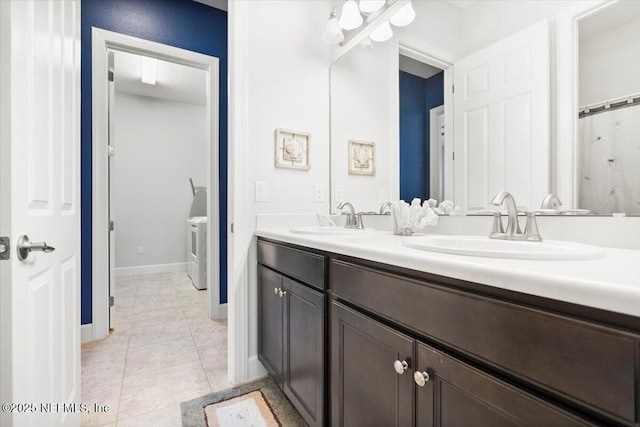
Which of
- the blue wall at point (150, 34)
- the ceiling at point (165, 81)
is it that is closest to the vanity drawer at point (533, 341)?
the blue wall at point (150, 34)

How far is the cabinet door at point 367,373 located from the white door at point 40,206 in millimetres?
878

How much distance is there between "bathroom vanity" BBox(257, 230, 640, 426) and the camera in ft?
1.42

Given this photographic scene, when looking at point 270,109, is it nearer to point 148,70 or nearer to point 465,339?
point 465,339

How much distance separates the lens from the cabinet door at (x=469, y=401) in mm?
503

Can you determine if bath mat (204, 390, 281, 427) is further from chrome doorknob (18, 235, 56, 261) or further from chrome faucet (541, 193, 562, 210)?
chrome faucet (541, 193, 562, 210)

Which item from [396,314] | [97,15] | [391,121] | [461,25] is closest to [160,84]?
[97,15]

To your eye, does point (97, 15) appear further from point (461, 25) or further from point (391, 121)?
point (461, 25)

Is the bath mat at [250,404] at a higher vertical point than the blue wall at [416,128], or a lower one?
lower

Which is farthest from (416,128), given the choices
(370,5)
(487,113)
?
(370,5)

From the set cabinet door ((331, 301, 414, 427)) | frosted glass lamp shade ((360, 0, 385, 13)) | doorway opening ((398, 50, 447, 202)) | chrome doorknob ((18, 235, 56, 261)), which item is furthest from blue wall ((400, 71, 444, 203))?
chrome doorknob ((18, 235, 56, 261))

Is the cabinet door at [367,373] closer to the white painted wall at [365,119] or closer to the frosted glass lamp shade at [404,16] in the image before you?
the white painted wall at [365,119]

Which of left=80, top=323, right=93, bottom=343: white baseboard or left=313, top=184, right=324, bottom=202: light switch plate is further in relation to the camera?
left=80, top=323, right=93, bottom=343: white baseboard

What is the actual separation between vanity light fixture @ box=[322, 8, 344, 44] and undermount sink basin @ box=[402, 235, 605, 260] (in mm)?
1460

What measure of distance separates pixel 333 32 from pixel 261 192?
1080mm
